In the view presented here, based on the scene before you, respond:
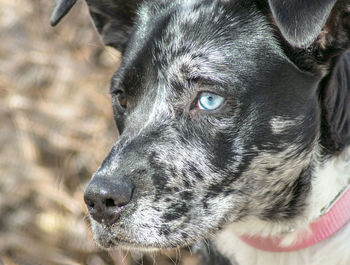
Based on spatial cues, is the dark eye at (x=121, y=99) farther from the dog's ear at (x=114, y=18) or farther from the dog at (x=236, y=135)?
the dog's ear at (x=114, y=18)

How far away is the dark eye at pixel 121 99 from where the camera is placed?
3.18 m

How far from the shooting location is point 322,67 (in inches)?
114

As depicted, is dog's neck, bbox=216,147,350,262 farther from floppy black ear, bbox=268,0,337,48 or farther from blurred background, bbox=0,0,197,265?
blurred background, bbox=0,0,197,265

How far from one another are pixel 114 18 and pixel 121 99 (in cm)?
57

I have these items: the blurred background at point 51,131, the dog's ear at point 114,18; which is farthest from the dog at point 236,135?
the blurred background at point 51,131

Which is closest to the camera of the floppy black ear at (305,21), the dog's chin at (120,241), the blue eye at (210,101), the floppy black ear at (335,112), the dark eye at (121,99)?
the floppy black ear at (305,21)

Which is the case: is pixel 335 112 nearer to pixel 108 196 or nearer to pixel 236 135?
pixel 236 135

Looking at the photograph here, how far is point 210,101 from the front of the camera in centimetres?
284

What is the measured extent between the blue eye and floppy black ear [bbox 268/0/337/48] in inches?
16.2

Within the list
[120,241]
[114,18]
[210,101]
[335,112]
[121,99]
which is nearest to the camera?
[120,241]

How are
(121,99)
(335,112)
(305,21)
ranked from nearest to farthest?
1. (305,21)
2. (335,112)
3. (121,99)

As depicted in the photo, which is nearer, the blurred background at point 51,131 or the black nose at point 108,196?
the black nose at point 108,196

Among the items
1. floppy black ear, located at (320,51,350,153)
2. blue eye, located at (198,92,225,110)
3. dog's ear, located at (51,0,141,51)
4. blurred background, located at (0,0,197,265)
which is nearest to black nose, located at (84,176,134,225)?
blue eye, located at (198,92,225,110)

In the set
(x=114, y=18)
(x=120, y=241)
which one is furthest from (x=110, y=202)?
(x=114, y=18)
